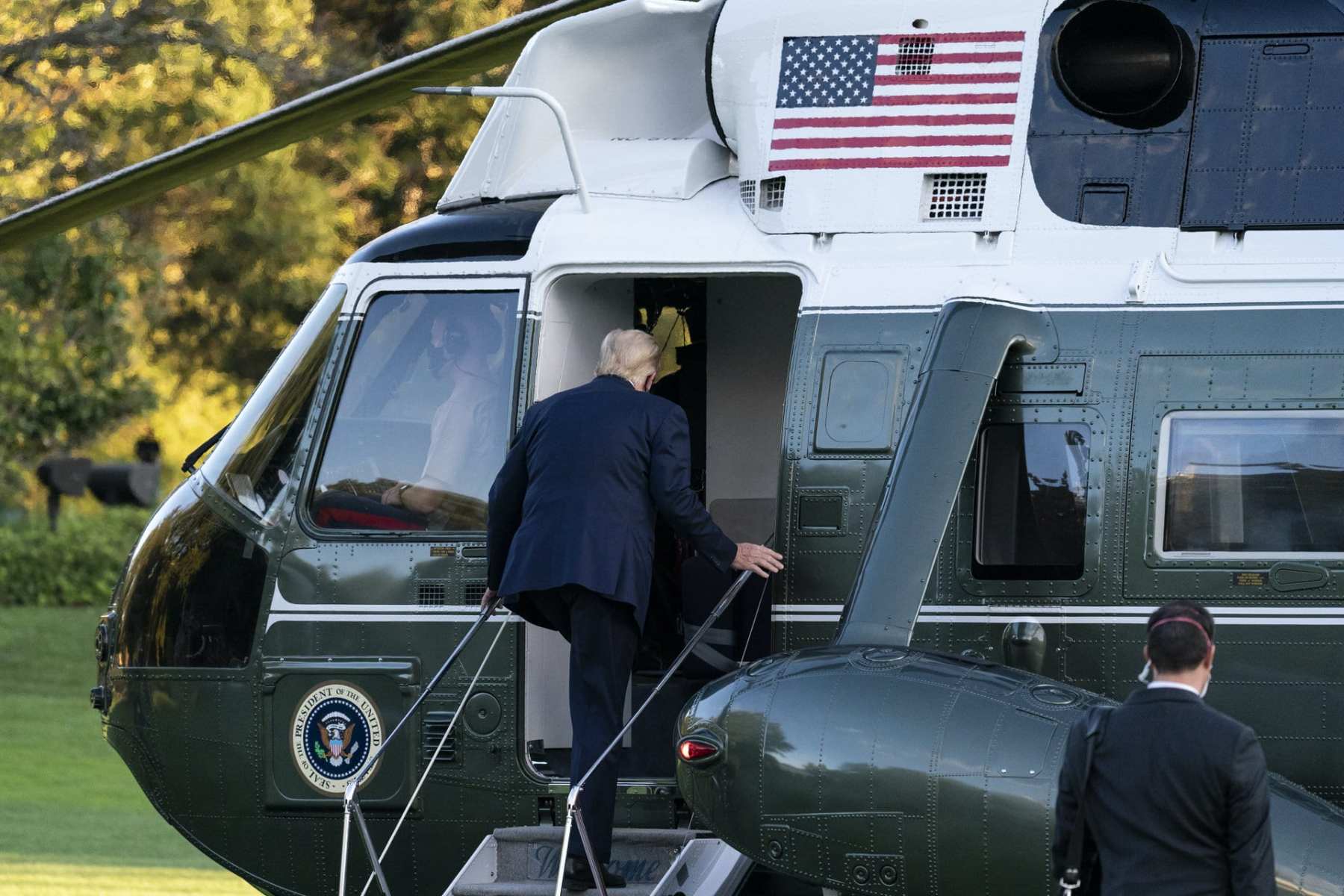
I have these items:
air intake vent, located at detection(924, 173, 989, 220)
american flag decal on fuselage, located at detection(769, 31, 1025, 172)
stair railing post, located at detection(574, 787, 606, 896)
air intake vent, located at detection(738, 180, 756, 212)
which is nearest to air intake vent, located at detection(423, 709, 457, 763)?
stair railing post, located at detection(574, 787, 606, 896)

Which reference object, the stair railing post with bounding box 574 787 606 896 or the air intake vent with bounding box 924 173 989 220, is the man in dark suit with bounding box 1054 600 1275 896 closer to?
the stair railing post with bounding box 574 787 606 896

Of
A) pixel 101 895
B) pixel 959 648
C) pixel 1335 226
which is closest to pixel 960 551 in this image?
pixel 959 648

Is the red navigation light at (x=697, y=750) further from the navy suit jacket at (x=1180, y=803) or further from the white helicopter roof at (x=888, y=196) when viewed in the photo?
the white helicopter roof at (x=888, y=196)

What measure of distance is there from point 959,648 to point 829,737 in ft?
2.99

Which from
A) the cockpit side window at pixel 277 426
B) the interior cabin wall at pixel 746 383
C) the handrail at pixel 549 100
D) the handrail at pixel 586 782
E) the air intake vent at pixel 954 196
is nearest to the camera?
the handrail at pixel 586 782

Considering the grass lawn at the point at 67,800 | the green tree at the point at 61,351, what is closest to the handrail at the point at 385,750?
the grass lawn at the point at 67,800

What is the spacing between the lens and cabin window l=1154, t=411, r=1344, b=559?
5906 millimetres

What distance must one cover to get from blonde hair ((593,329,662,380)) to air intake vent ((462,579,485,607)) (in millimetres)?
926

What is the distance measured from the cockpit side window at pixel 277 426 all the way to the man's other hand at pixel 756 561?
6.10 ft

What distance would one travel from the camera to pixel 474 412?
22.7ft

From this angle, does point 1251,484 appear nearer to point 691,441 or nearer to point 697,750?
point 697,750

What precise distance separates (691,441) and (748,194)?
133cm

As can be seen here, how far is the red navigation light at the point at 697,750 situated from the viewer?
5586mm

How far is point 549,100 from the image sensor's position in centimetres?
653
